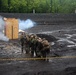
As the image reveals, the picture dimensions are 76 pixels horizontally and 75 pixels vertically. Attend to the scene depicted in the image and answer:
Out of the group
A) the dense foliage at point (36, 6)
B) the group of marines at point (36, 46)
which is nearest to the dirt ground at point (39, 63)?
the group of marines at point (36, 46)

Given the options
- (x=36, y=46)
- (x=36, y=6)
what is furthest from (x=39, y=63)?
(x=36, y=6)

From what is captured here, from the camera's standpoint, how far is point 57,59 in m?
16.7

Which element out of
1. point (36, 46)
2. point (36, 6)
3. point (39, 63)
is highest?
point (36, 6)

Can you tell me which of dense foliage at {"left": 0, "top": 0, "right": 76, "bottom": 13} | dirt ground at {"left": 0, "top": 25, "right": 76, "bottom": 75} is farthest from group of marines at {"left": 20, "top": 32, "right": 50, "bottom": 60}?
dense foliage at {"left": 0, "top": 0, "right": 76, "bottom": 13}

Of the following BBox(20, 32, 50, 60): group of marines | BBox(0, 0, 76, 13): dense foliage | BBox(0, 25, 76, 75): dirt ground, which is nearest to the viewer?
BBox(0, 25, 76, 75): dirt ground

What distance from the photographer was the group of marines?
1599cm

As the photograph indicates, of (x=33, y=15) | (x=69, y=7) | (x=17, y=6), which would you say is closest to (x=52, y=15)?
(x=33, y=15)

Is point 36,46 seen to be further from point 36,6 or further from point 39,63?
point 36,6

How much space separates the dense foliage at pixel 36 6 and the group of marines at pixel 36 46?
29.4 m

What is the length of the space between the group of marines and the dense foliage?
29436mm

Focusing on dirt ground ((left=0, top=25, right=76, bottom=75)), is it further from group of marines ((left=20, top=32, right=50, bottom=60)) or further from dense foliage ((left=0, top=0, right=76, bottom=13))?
dense foliage ((left=0, top=0, right=76, bottom=13))

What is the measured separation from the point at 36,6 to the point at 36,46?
33.6 m

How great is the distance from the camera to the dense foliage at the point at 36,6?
4812 centimetres

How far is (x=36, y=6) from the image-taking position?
4997cm
